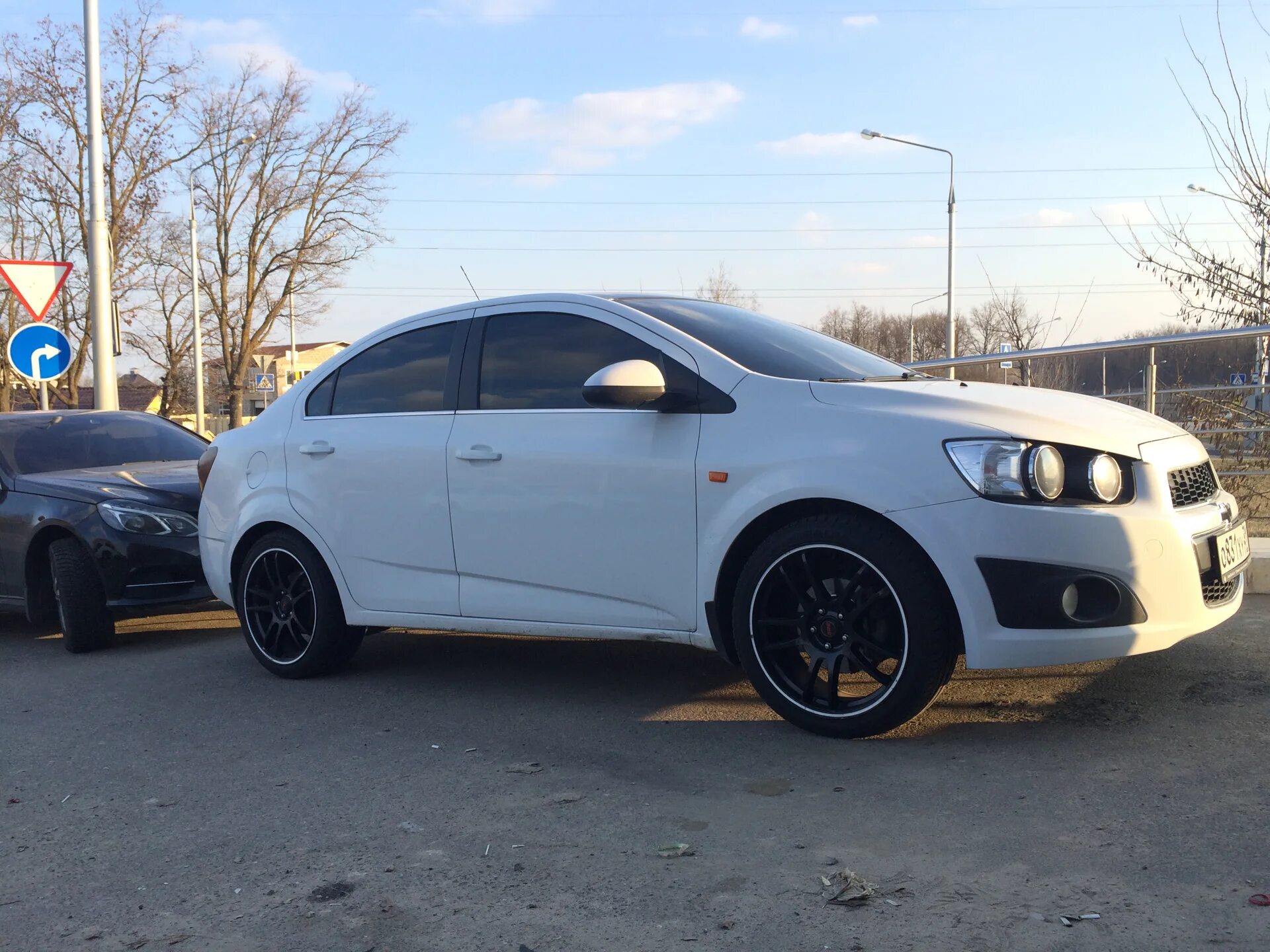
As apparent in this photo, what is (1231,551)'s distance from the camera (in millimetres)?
4242

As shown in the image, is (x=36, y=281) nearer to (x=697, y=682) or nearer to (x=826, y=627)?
(x=697, y=682)

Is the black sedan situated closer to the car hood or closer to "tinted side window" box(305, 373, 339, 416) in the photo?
"tinted side window" box(305, 373, 339, 416)

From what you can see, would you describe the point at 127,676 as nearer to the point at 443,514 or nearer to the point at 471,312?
the point at 443,514

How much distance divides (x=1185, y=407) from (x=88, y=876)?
777 centimetres

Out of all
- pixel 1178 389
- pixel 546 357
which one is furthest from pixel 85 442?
pixel 1178 389

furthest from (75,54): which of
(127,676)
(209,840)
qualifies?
(209,840)

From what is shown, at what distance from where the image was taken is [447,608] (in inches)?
199

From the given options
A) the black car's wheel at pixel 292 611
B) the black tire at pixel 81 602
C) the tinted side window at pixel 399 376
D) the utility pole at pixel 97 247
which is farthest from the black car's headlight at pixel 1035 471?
the utility pole at pixel 97 247

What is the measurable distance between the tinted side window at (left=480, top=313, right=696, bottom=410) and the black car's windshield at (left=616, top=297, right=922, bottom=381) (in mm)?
194

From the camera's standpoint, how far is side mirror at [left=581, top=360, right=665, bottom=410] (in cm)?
427

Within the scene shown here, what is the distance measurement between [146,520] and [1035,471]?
16.6ft

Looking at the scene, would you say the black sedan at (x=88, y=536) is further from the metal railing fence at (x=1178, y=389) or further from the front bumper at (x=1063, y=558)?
the metal railing fence at (x=1178, y=389)

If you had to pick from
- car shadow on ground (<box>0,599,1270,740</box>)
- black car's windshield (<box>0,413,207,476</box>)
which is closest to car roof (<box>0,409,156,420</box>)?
black car's windshield (<box>0,413,207,476</box>)

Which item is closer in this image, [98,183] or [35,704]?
[35,704]
